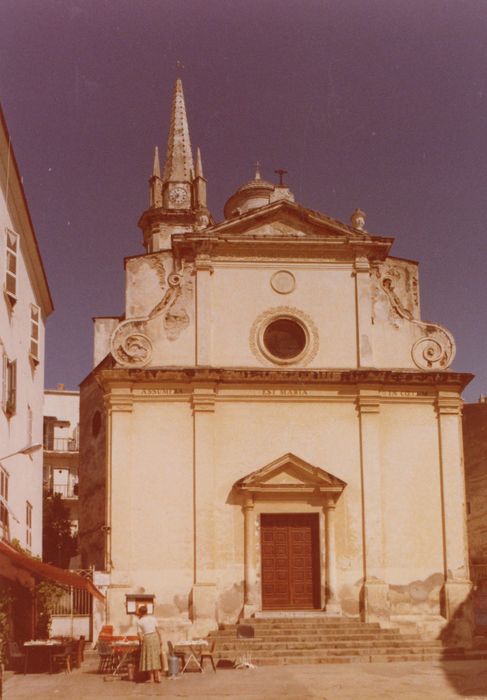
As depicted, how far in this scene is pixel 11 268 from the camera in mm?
22250

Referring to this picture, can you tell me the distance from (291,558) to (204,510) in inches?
105

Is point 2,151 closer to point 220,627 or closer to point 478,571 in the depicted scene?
point 220,627

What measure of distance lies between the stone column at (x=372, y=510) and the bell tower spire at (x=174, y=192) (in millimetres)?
16753

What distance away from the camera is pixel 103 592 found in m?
25.3

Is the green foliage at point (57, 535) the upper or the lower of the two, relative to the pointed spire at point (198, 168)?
lower

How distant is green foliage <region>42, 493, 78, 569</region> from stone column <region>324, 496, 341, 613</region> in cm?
1966

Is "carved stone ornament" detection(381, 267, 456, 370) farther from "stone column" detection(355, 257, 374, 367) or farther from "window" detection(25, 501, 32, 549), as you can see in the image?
"window" detection(25, 501, 32, 549)

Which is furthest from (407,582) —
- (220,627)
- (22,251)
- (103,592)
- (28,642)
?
(22,251)

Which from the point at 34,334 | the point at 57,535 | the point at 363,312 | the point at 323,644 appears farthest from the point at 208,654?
the point at 57,535

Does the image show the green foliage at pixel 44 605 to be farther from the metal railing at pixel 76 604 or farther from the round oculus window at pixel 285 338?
the round oculus window at pixel 285 338

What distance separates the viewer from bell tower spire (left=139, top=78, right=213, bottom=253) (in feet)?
144

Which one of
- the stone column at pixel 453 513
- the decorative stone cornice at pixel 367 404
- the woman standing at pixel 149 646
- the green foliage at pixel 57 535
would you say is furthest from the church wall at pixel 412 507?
the green foliage at pixel 57 535

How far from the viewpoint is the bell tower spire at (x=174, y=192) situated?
4400cm

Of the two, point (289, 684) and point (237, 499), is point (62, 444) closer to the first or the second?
point (237, 499)
